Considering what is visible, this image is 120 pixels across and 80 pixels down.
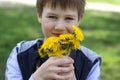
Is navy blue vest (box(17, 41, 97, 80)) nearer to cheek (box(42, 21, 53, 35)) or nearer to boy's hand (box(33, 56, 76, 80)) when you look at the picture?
cheek (box(42, 21, 53, 35))

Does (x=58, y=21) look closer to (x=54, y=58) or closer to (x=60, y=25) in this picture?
(x=60, y=25)

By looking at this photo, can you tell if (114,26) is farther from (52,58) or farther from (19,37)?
(52,58)

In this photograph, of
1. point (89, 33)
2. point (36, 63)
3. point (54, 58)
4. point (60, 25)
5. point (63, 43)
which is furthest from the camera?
point (89, 33)

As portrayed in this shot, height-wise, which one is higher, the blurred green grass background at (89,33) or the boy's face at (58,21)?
the boy's face at (58,21)

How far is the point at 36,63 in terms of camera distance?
3543 mm

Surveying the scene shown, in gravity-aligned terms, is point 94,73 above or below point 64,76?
below

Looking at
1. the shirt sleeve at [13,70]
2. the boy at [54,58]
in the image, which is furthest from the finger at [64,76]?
the shirt sleeve at [13,70]

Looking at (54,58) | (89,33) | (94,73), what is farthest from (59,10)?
(89,33)

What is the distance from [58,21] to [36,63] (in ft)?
1.35

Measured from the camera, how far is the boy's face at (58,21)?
10.7ft

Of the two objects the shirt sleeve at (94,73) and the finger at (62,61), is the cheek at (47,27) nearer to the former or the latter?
the finger at (62,61)

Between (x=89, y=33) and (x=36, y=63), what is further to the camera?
(x=89, y=33)

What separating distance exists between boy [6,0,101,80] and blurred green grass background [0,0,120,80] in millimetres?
2203

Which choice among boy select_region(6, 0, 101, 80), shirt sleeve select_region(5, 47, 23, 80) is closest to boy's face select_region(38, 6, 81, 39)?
boy select_region(6, 0, 101, 80)
